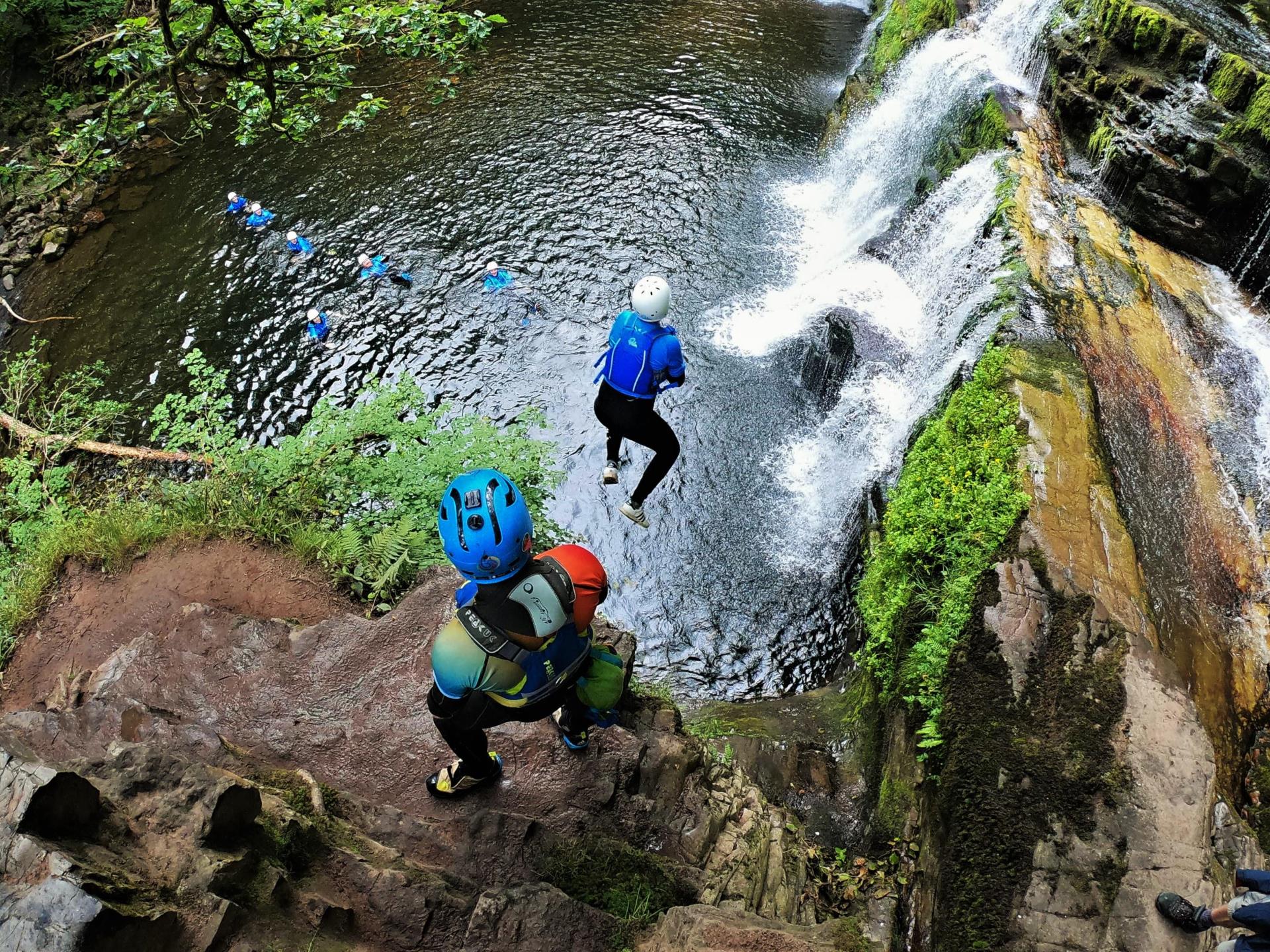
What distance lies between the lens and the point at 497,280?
507 inches

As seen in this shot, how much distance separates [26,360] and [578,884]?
1292cm

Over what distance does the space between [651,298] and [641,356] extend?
511 mm

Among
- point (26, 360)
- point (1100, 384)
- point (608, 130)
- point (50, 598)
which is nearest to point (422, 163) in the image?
point (608, 130)

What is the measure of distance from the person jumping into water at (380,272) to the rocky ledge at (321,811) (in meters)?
7.29

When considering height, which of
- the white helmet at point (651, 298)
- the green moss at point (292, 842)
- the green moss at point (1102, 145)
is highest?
the green moss at point (1102, 145)

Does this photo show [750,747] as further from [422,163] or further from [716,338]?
[422,163]

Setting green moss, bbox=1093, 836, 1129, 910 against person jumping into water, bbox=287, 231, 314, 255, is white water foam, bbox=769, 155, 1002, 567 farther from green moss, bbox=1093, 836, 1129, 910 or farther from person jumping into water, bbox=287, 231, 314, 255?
person jumping into water, bbox=287, 231, 314, 255

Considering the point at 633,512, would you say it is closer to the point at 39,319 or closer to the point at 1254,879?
the point at 1254,879

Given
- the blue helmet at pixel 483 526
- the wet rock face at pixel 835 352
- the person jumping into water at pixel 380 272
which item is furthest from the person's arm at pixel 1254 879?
the person jumping into water at pixel 380 272

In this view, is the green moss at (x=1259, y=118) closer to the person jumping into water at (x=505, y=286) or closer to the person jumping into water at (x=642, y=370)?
the person jumping into water at (x=642, y=370)

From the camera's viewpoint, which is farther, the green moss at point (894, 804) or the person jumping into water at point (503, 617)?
the green moss at point (894, 804)

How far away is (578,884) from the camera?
165 inches

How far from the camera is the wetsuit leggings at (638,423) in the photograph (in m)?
6.81

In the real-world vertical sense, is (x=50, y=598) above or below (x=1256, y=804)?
below
